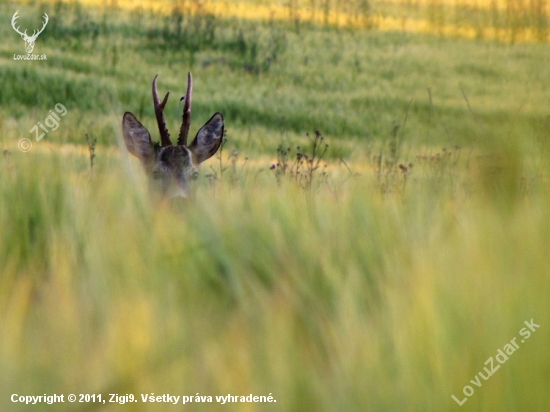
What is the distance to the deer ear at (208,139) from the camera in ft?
10.9

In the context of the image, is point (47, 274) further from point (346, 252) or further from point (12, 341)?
point (346, 252)

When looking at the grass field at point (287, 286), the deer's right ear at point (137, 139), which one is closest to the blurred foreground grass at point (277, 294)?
the grass field at point (287, 286)

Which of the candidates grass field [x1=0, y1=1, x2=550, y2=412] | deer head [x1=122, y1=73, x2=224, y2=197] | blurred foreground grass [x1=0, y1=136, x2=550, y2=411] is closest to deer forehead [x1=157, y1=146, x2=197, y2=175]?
deer head [x1=122, y1=73, x2=224, y2=197]

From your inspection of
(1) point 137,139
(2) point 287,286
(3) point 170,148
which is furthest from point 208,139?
(2) point 287,286

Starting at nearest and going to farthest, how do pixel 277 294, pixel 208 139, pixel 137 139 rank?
pixel 277 294, pixel 137 139, pixel 208 139

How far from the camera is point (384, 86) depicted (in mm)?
14438

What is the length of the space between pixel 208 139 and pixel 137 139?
348 mm

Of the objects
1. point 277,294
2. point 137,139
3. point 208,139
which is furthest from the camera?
point 208,139

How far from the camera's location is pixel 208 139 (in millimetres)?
3383

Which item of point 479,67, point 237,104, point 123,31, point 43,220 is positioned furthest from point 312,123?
point 43,220

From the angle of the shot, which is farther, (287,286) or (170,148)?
(170,148)

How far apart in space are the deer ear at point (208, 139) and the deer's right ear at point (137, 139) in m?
0.21

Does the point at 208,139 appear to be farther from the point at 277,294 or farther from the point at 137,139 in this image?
the point at 277,294

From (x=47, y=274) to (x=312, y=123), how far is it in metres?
11.7
